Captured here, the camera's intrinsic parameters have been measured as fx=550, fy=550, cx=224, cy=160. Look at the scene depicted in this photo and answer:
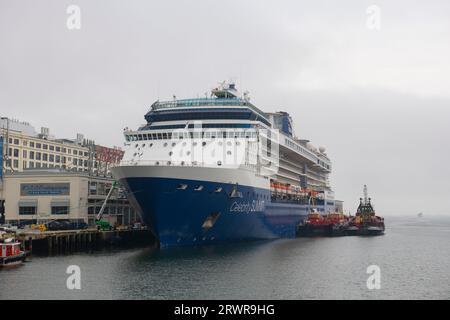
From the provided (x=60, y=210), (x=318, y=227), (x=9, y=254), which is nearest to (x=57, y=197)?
(x=60, y=210)

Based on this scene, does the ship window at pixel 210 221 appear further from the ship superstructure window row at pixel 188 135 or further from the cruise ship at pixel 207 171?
the ship superstructure window row at pixel 188 135

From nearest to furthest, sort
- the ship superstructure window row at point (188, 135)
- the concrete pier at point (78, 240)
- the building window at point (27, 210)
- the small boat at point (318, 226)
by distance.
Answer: the concrete pier at point (78, 240), the ship superstructure window row at point (188, 135), the building window at point (27, 210), the small boat at point (318, 226)

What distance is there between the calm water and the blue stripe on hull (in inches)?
54.9

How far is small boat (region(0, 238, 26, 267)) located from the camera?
40.3 meters

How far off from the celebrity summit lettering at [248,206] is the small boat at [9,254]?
18836 mm

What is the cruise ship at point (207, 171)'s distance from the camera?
46344mm

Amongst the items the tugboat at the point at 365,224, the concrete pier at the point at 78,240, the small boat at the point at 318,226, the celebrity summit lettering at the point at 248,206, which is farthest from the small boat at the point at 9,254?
the tugboat at the point at 365,224

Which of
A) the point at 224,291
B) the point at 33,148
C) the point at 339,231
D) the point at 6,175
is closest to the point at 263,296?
the point at 224,291

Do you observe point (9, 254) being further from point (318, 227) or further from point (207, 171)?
point (318, 227)

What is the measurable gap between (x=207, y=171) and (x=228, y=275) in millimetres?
13633

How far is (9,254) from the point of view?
41031 mm

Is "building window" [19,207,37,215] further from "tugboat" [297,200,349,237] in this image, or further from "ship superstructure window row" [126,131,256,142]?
"tugboat" [297,200,349,237]
